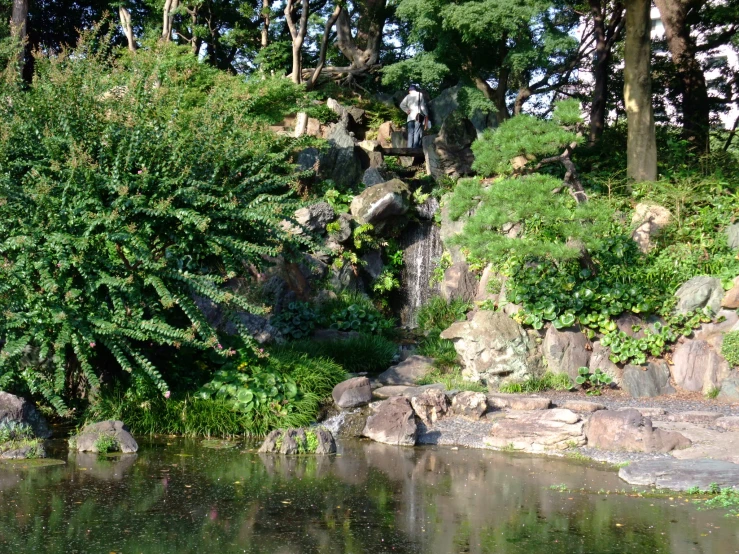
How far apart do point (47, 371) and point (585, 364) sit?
24.9 feet

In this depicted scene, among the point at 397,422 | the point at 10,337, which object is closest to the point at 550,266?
the point at 397,422

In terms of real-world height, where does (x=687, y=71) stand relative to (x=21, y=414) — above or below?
above

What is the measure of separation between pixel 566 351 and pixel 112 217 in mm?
6904

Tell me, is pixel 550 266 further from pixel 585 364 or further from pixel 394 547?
pixel 394 547

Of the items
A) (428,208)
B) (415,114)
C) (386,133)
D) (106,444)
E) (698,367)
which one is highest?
(415,114)

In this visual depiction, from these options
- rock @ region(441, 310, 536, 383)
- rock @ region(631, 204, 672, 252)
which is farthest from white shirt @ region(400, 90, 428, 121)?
rock @ region(441, 310, 536, 383)

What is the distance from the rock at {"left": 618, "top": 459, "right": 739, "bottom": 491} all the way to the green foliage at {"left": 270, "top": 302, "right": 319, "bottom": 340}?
279 inches

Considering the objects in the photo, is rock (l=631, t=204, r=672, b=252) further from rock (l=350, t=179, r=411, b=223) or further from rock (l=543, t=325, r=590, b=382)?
rock (l=350, t=179, r=411, b=223)

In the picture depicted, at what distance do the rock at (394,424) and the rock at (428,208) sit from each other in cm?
801

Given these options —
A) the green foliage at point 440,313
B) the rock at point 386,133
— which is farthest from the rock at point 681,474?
the rock at point 386,133

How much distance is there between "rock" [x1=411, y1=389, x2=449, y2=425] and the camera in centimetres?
955

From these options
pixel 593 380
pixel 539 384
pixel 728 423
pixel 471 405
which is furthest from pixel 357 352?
pixel 728 423

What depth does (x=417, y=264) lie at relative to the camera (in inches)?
639

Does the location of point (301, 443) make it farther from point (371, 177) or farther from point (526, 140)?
point (371, 177)
